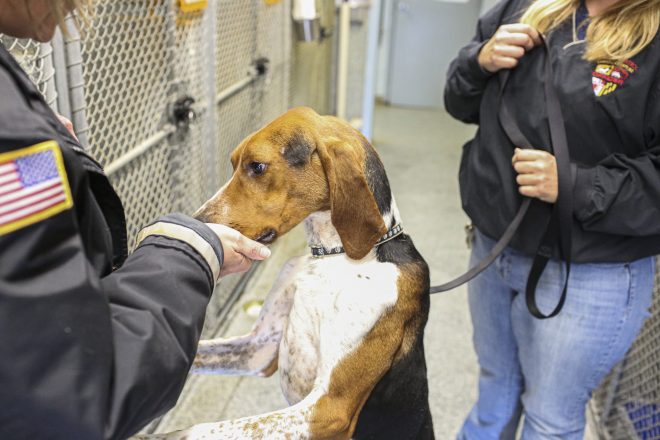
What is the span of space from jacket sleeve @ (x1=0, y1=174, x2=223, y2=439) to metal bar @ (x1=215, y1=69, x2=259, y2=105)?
2018mm

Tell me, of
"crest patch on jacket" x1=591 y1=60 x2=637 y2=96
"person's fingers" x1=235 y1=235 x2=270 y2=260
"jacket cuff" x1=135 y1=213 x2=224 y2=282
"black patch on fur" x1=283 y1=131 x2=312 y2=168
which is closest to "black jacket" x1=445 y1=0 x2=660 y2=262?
"crest patch on jacket" x1=591 y1=60 x2=637 y2=96

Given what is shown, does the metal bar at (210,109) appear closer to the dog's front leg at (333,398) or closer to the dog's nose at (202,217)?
the dog's nose at (202,217)

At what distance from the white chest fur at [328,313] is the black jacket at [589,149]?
485 mm

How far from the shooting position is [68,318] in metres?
0.67

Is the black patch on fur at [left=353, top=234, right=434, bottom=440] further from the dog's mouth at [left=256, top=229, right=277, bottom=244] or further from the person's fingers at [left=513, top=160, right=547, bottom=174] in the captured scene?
the person's fingers at [left=513, top=160, right=547, bottom=174]

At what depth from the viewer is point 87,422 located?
2.24ft

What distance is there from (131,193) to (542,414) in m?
1.55

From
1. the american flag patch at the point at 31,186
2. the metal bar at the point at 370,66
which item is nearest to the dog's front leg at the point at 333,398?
the american flag patch at the point at 31,186

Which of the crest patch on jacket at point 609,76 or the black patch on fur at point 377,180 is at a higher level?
the crest patch on jacket at point 609,76

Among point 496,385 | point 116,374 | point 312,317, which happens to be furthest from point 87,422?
point 496,385

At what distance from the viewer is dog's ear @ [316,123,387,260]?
4.30ft

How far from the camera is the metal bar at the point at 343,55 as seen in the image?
18.5ft

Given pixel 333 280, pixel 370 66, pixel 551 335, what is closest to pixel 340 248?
pixel 333 280

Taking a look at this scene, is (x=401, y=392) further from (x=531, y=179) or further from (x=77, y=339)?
(x=77, y=339)
